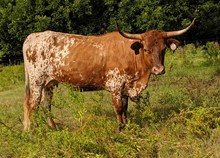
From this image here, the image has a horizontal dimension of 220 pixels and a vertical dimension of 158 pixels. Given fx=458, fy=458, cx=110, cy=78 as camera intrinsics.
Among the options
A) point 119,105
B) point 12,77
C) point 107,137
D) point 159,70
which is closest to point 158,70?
point 159,70

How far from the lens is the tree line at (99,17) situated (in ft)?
81.1

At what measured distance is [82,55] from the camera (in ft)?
26.1

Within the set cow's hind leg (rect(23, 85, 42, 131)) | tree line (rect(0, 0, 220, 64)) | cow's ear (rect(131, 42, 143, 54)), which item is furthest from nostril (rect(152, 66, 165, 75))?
tree line (rect(0, 0, 220, 64))

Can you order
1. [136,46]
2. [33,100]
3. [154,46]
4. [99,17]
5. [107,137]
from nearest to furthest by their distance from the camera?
[107,137] → [154,46] → [136,46] → [33,100] → [99,17]

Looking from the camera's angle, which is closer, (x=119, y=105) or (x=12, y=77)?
(x=119, y=105)

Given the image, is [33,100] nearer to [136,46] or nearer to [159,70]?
[136,46]

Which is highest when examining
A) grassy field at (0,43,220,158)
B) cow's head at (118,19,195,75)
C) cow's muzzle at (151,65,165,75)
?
cow's head at (118,19,195,75)

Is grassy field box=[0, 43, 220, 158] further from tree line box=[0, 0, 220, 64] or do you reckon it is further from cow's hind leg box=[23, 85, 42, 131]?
tree line box=[0, 0, 220, 64]

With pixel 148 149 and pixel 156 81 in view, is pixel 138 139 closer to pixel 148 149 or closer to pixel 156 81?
pixel 148 149

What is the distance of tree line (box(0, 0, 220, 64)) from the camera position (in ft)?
81.1

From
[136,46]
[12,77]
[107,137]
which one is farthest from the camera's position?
[12,77]

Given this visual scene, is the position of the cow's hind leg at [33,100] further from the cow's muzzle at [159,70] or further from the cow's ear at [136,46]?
the cow's muzzle at [159,70]

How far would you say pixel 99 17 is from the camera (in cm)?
2683

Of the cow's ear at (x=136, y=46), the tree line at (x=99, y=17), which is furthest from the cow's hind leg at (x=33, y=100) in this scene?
the tree line at (x=99, y=17)
